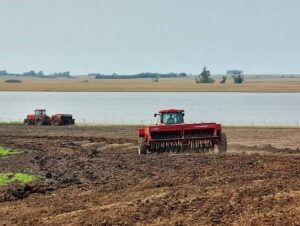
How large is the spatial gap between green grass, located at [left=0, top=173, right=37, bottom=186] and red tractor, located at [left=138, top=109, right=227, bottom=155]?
805 cm

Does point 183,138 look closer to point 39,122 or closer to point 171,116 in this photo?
point 171,116

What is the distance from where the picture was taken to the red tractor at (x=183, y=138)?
93.9 ft

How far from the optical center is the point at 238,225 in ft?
36.9

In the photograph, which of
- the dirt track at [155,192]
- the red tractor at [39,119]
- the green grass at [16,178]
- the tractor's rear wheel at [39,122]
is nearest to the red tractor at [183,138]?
the dirt track at [155,192]

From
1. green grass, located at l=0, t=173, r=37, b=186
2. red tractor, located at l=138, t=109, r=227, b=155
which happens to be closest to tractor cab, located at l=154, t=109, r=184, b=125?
red tractor, located at l=138, t=109, r=227, b=155

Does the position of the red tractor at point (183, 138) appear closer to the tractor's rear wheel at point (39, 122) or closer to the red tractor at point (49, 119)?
the red tractor at point (49, 119)

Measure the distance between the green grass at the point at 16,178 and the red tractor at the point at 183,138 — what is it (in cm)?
805

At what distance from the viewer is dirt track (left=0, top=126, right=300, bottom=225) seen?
12273 millimetres

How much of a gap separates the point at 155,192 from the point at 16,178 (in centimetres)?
753

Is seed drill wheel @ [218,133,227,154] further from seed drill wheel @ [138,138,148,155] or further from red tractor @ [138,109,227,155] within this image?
seed drill wheel @ [138,138,148,155]

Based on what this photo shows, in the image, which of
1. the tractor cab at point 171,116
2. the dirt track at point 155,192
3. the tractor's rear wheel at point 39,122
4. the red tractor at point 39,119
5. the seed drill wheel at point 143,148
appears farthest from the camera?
the red tractor at point 39,119

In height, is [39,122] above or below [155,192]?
below

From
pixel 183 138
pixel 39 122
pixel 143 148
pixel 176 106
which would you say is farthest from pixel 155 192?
pixel 176 106

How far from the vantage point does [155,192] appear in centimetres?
1498
